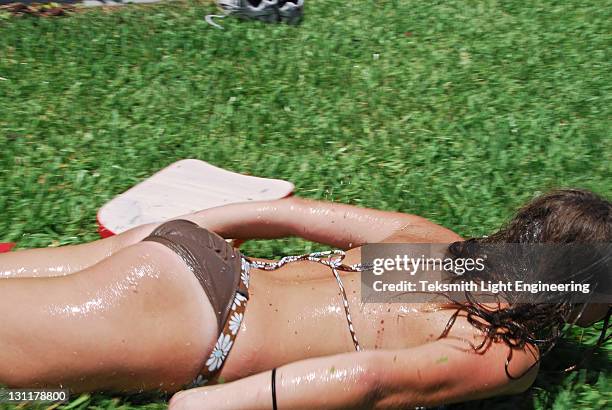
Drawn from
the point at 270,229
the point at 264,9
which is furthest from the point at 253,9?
the point at 270,229

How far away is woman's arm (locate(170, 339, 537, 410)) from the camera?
2.38 m

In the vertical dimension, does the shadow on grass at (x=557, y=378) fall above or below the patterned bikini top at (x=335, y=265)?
below

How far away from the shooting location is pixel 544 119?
5.38 metres

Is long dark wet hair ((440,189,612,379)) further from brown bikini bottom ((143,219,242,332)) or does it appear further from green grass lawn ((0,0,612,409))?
brown bikini bottom ((143,219,242,332))

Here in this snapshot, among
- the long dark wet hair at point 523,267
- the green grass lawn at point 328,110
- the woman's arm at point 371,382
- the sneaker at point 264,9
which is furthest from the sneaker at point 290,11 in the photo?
the woman's arm at point 371,382

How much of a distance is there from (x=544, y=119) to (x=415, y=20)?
2017mm

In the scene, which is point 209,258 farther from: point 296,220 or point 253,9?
point 253,9

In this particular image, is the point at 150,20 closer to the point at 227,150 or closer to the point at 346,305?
the point at 227,150

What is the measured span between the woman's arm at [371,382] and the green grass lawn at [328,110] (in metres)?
0.70

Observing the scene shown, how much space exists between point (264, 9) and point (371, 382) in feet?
15.9

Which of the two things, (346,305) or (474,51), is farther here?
(474,51)

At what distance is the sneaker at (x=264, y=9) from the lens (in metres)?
6.63

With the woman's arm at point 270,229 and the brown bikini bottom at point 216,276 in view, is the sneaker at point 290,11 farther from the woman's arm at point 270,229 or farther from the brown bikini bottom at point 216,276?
the brown bikini bottom at point 216,276

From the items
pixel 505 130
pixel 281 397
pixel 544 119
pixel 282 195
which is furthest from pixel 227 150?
pixel 281 397
